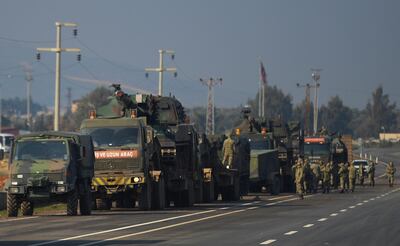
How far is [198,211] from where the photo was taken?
116 ft

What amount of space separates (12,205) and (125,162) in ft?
12.9

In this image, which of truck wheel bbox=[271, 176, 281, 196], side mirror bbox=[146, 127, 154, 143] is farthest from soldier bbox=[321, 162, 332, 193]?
side mirror bbox=[146, 127, 154, 143]

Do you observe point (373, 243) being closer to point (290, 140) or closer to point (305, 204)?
point (305, 204)

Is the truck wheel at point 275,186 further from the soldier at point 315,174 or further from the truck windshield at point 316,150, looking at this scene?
the truck windshield at point 316,150

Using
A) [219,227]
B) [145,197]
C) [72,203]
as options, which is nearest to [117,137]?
[145,197]

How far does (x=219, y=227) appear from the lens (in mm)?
26891

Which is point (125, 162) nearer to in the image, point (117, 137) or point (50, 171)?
point (117, 137)

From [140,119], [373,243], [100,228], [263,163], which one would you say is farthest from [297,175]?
[373,243]

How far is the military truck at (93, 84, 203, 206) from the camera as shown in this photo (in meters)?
38.1

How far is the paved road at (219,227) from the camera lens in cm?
2288

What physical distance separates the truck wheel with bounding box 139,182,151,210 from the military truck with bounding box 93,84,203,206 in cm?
196

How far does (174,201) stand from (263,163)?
1360cm

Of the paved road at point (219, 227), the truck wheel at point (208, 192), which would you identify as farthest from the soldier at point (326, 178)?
the paved road at point (219, 227)

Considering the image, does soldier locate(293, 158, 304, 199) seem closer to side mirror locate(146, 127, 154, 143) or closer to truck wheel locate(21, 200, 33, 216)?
side mirror locate(146, 127, 154, 143)
